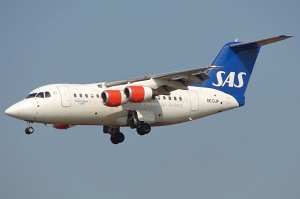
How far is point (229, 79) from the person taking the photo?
4016 cm

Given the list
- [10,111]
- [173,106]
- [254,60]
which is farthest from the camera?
[254,60]

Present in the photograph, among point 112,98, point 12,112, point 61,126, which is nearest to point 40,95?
point 12,112

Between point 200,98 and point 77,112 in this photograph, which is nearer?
point 77,112

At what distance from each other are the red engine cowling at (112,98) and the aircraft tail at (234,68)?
5574 mm

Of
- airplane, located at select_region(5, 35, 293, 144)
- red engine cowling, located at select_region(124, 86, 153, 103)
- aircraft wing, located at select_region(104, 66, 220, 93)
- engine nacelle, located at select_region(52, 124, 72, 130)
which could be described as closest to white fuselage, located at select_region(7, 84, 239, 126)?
airplane, located at select_region(5, 35, 293, 144)

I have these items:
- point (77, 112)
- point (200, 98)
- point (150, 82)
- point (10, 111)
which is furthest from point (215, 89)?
point (10, 111)

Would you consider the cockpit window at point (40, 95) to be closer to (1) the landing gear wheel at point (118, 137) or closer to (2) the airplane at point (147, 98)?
(2) the airplane at point (147, 98)

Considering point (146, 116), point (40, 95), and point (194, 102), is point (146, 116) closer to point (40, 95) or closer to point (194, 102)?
point (194, 102)

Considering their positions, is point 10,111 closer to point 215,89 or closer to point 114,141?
point 114,141

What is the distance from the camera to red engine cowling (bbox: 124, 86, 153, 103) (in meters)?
35.7

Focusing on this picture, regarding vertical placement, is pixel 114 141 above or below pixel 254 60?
below

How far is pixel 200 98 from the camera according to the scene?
38812 millimetres

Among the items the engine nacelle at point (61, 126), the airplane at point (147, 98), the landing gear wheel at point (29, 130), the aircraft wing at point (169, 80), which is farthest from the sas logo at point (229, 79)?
the landing gear wheel at point (29, 130)

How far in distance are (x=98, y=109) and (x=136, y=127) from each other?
80.2 inches
